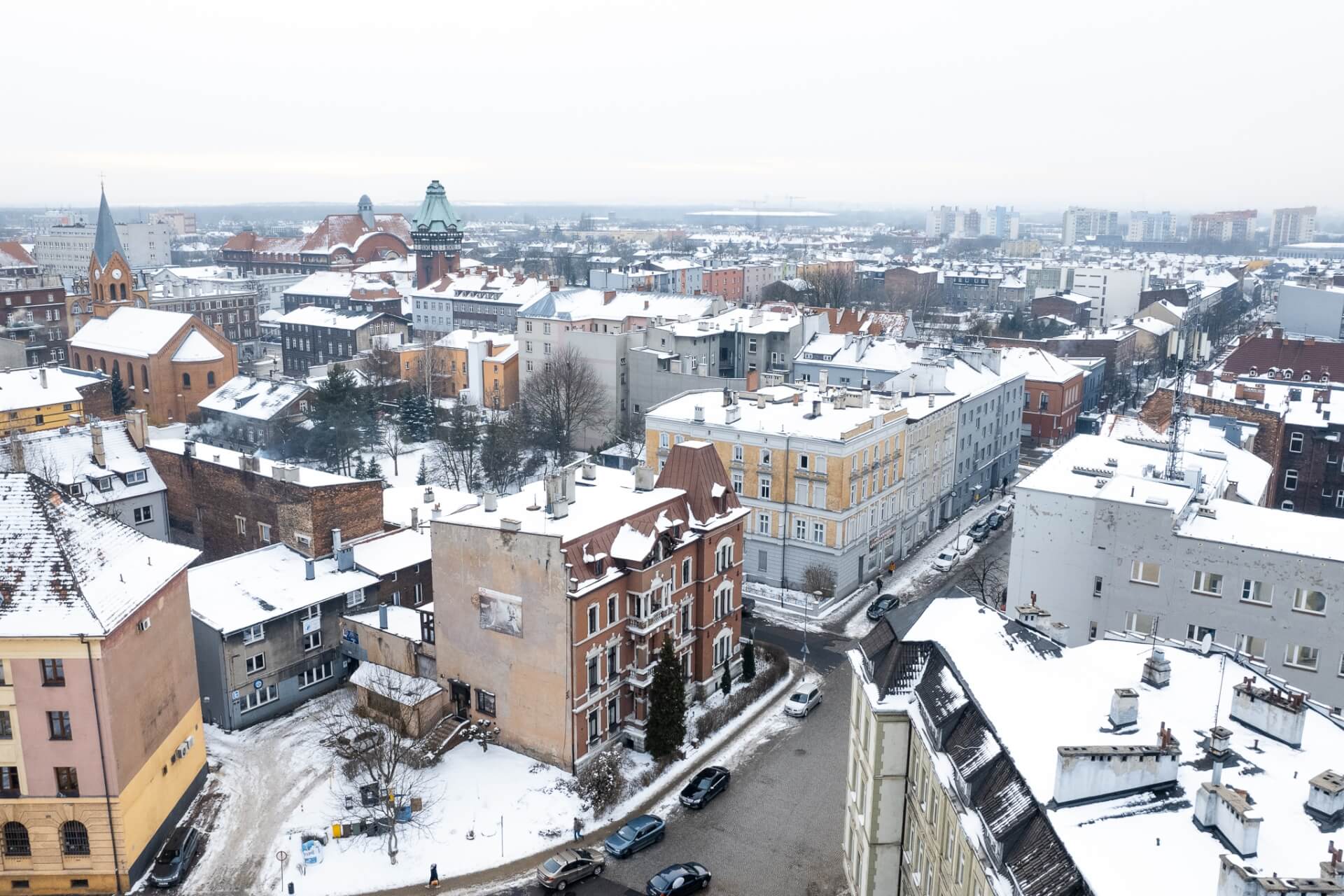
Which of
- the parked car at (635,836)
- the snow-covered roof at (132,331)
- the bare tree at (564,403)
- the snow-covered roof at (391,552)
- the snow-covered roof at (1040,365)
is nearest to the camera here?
the parked car at (635,836)

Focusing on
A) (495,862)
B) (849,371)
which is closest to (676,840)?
(495,862)

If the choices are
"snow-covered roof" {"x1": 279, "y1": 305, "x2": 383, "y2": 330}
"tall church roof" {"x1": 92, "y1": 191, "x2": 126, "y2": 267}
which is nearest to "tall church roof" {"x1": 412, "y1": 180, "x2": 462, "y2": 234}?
"snow-covered roof" {"x1": 279, "y1": 305, "x2": 383, "y2": 330}

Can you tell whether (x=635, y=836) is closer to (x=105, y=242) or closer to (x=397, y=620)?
(x=397, y=620)

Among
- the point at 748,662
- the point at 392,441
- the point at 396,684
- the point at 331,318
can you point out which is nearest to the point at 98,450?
the point at 396,684

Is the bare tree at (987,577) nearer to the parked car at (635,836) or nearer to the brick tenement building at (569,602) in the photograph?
the brick tenement building at (569,602)

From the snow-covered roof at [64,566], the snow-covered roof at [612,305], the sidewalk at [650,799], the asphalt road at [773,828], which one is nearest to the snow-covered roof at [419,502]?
the snow-covered roof at [64,566]

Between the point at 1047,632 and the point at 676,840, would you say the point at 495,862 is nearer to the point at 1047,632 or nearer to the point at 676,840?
the point at 676,840
